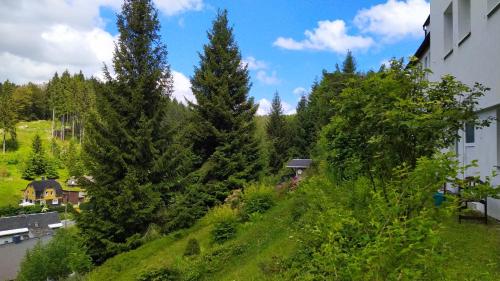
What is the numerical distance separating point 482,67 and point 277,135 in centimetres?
3382

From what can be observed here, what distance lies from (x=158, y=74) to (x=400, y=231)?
15.7 metres

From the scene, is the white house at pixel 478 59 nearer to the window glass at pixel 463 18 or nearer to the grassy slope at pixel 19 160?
the window glass at pixel 463 18

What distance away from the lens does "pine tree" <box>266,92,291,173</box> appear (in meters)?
39.0

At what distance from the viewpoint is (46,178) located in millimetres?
68125

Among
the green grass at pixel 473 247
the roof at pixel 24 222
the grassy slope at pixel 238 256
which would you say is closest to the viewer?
the green grass at pixel 473 247

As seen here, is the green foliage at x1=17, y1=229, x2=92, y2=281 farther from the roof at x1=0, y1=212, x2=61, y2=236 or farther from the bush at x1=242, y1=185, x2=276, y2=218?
the roof at x1=0, y1=212, x2=61, y2=236

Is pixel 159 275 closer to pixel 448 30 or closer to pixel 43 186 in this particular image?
pixel 448 30

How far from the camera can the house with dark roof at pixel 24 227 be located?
42.0m

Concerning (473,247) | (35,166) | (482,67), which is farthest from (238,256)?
(35,166)

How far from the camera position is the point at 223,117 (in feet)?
69.1

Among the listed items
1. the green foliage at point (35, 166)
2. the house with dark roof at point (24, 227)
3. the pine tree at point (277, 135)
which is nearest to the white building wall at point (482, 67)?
the pine tree at point (277, 135)

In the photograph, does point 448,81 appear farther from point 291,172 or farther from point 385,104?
point 291,172

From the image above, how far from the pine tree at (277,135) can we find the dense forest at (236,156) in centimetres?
1728

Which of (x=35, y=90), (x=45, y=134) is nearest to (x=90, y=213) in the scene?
(x=45, y=134)
